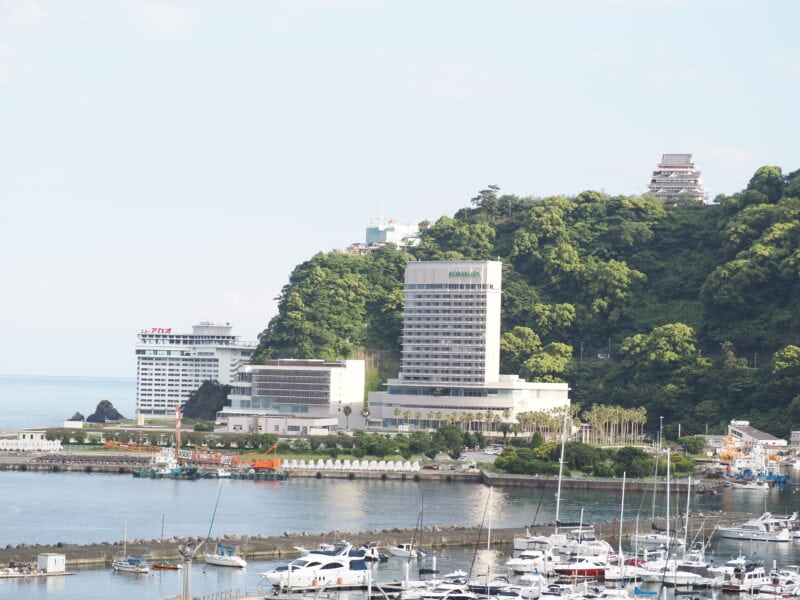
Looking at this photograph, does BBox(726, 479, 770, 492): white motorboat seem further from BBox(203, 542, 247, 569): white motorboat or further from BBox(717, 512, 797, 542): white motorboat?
BBox(203, 542, 247, 569): white motorboat

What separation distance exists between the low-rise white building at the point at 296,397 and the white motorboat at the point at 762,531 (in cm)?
8368

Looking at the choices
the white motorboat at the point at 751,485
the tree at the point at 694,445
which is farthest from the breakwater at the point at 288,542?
the tree at the point at 694,445

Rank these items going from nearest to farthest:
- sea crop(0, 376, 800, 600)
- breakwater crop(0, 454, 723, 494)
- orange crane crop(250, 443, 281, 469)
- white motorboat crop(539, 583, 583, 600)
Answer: white motorboat crop(539, 583, 583, 600)
sea crop(0, 376, 800, 600)
breakwater crop(0, 454, 723, 494)
orange crane crop(250, 443, 281, 469)

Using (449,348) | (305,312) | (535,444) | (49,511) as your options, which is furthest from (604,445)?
(49,511)

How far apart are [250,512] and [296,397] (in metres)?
74.5

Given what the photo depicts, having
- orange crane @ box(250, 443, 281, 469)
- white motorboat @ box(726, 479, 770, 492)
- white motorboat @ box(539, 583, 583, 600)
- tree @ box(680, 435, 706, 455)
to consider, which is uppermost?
tree @ box(680, 435, 706, 455)

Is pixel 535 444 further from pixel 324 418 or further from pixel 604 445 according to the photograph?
pixel 324 418

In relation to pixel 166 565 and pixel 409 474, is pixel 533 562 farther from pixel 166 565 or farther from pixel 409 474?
pixel 409 474

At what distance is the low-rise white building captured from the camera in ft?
594

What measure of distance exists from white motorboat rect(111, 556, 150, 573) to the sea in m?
0.50

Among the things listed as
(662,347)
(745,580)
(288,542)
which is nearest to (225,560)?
(288,542)

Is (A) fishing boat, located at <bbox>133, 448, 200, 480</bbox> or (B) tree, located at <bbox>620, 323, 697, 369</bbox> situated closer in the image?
(A) fishing boat, located at <bbox>133, 448, 200, 480</bbox>

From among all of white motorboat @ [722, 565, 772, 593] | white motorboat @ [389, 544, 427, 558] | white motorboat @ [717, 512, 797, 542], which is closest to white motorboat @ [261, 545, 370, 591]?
white motorboat @ [389, 544, 427, 558]

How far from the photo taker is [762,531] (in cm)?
9850
